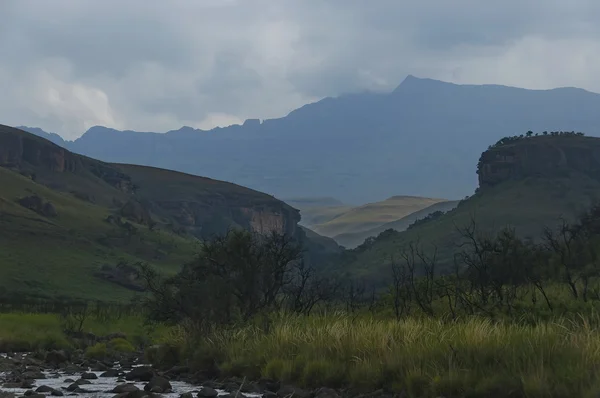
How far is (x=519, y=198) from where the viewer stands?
167125mm

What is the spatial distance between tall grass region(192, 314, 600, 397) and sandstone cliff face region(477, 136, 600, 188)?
167431mm

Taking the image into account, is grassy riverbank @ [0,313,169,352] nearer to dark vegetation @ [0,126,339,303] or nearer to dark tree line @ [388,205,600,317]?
dark tree line @ [388,205,600,317]

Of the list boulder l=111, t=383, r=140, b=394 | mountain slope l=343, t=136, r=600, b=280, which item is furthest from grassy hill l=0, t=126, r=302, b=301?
boulder l=111, t=383, r=140, b=394

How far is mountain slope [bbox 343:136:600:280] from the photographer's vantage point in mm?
150000

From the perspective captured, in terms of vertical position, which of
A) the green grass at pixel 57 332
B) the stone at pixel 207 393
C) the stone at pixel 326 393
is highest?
the stone at pixel 326 393

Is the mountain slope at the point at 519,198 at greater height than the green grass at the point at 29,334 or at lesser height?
greater

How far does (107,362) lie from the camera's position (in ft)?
117

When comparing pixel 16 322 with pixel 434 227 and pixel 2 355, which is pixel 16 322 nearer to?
pixel 2 355

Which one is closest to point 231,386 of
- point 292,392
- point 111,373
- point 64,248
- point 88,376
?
point 292,392

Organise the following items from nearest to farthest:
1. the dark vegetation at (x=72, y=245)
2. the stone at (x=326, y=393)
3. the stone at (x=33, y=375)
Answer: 1. the stone at (x=326, y=393)
2. the stone at (x=33, y=375)
3. the dark vegetation at (x=72, y=245)

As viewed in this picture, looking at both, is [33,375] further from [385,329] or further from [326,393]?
[385,329]

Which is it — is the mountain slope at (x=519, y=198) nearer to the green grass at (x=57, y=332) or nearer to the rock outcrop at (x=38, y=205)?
the rock outcrop at (x=38, y=205)

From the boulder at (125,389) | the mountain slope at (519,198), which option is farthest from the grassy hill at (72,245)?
the boulder at (125,389)

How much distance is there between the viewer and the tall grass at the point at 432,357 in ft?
52.4
